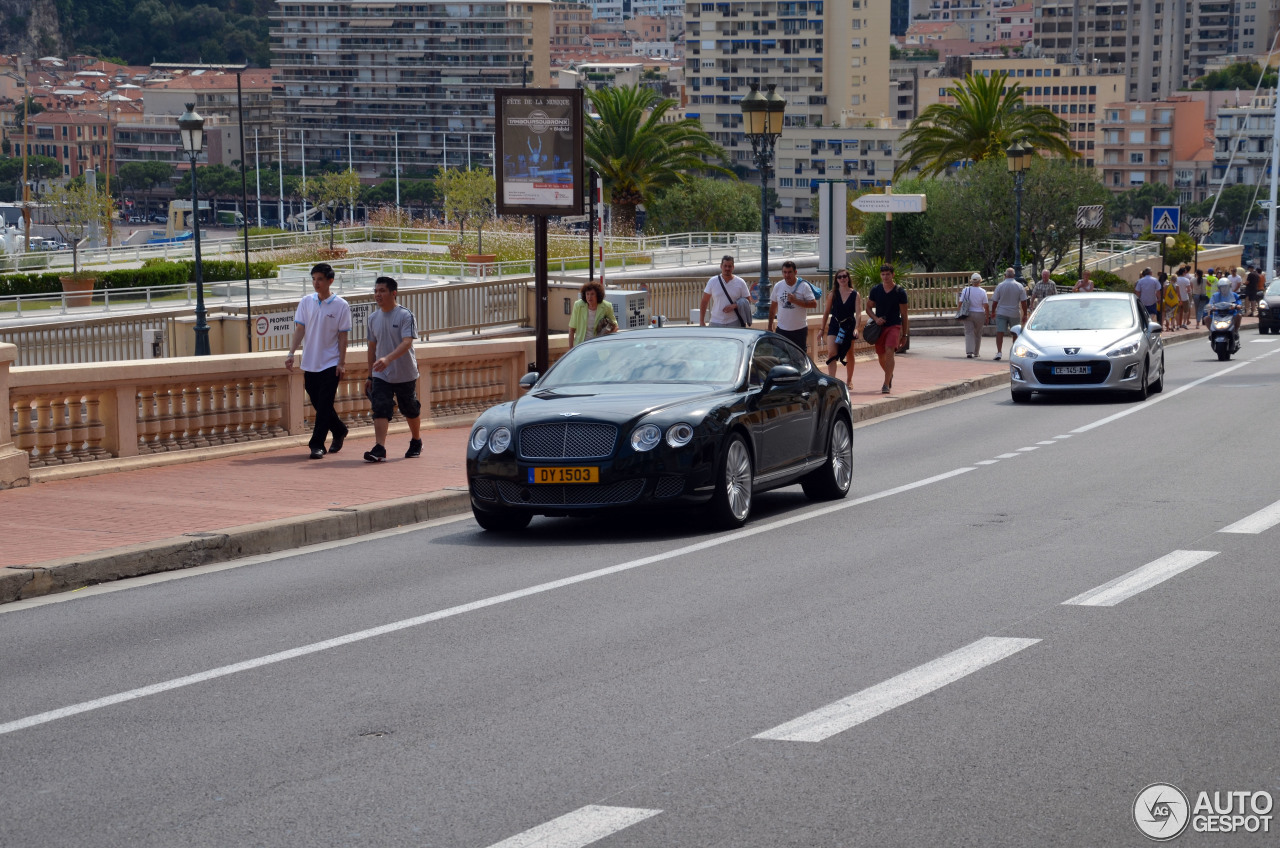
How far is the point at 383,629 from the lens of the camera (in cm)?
861

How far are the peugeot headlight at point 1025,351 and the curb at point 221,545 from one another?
38.9ft

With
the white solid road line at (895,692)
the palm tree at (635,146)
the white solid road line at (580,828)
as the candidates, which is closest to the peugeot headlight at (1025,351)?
the white solid road line at (895,692)

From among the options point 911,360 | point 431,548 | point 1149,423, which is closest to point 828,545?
point 431,548

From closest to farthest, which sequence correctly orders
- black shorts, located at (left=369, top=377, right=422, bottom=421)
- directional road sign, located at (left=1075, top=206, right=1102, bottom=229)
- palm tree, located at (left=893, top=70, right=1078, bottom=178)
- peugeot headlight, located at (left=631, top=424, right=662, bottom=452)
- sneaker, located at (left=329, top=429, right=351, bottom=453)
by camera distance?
peugeot headlight, located at (left=631, top=424, right=662, bottom=452) < black shorts, located at (left=369, top=377, right=422, bottom=421) < sneaker, located at (left=329, top=429, right=351, bottom=453) < directional road sign, located at (left=1075, top=206, right=1102, bottom=229) < palm tree, located at (left=893, top=70, right=1078, bottom=178)

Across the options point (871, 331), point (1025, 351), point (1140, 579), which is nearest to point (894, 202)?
Result: point (1025, 351)

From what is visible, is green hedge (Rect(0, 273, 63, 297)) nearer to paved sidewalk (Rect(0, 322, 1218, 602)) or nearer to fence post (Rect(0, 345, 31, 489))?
paved sidewalk (Rect(0, 322, 1218, 602))

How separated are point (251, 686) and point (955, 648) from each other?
320 centimetres

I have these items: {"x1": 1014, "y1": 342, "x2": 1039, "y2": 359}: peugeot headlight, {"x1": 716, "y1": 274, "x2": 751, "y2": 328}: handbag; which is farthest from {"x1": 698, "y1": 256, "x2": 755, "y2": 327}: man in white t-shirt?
{"x1": 1014, "y1": 342, "x2": 1039, "y2": 359}: peugeot headlight

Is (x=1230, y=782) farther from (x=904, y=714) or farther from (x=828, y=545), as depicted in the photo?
(x=828, y=545)

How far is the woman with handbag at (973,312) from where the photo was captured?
31.4 meters

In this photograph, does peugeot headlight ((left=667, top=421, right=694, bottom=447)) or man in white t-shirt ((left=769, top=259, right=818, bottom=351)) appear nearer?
peugeot headlight ((left=667, top=421, right=694, bottom=447))

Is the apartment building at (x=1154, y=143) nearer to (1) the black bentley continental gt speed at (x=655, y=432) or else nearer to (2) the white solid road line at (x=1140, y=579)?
(1) the black bentley continental gt speed at (x=655, y=432)

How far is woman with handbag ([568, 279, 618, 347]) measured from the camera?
61.6ft

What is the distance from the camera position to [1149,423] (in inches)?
797
